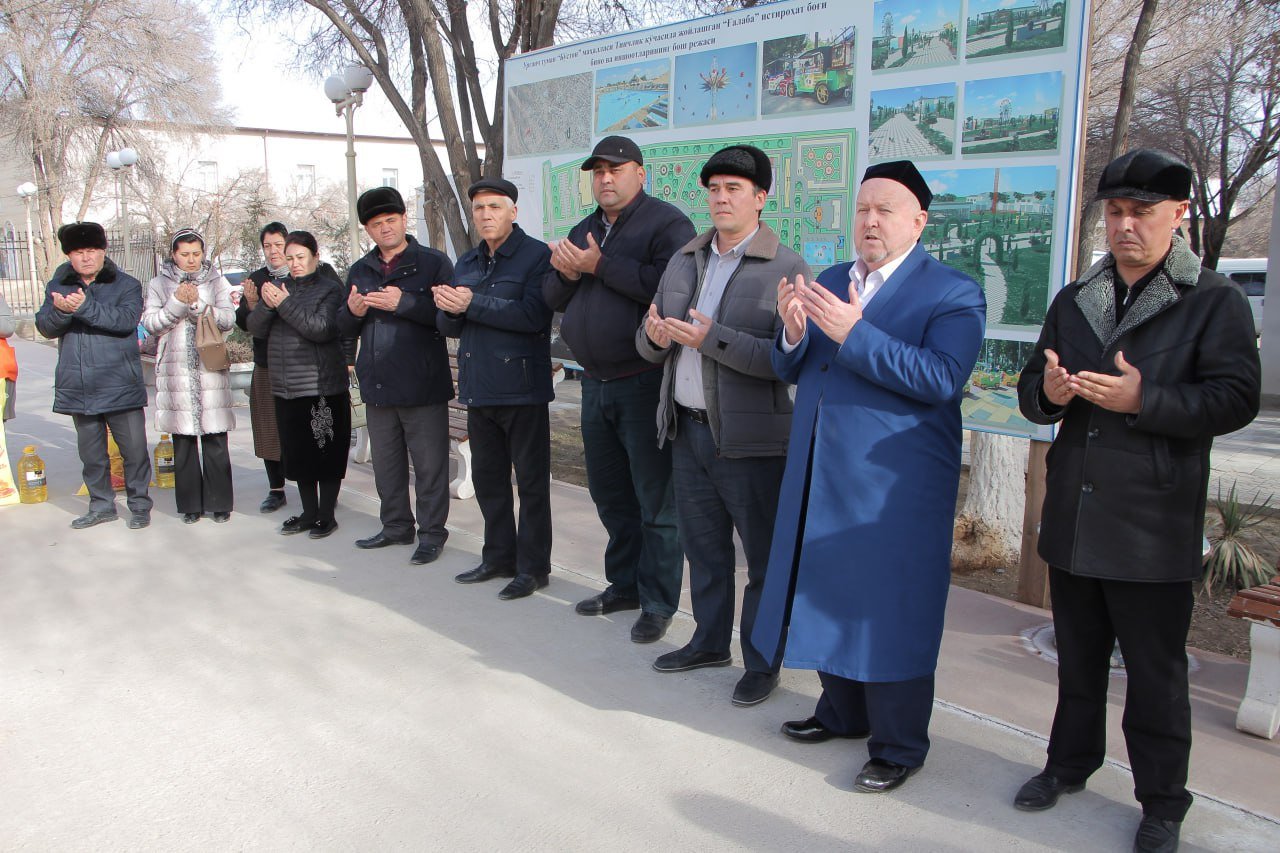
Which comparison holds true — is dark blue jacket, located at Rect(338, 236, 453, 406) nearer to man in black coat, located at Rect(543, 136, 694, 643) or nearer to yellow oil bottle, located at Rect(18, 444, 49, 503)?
man in black coat, located at Rect(543, 136, 694, 643)

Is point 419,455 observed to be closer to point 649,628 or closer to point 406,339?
point 406,339

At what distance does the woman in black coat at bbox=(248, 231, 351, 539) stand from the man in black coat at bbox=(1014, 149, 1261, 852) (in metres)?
3.98

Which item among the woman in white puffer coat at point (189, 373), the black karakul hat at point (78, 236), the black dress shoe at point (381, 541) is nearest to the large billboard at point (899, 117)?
the black dress shoe at point (381, 541)

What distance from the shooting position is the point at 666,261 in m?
4.10

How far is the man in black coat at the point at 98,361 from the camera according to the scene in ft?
18.7

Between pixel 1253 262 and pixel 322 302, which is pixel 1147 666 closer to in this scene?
pixel 322 302

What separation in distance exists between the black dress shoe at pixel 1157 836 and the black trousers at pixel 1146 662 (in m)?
0.02

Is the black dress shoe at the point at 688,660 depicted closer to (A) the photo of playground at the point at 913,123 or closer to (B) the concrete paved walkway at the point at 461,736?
(B) the concrete paved walkway at the point at 461,736

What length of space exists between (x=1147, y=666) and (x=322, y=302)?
440 centimetres

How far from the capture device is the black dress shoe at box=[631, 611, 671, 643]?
162 inches

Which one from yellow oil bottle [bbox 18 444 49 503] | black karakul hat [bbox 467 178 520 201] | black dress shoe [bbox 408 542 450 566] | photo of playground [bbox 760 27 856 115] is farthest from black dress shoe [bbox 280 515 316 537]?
photo of playground [bbox 760 27 856 115]

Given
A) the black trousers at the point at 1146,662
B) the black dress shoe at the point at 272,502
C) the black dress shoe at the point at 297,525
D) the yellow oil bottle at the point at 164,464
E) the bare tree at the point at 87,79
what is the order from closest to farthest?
the black trousers at the point at 1146,662 < the black dress shoe at the point at 297,525 < the black dress shoe at the point at 272,502 < the yellow oil bottle at the point at 164,464 < the bare tree at the point at 87,79

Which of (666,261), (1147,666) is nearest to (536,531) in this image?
(666,261)

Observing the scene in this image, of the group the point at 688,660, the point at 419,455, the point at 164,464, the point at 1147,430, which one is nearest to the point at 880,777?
the point at 688,660
